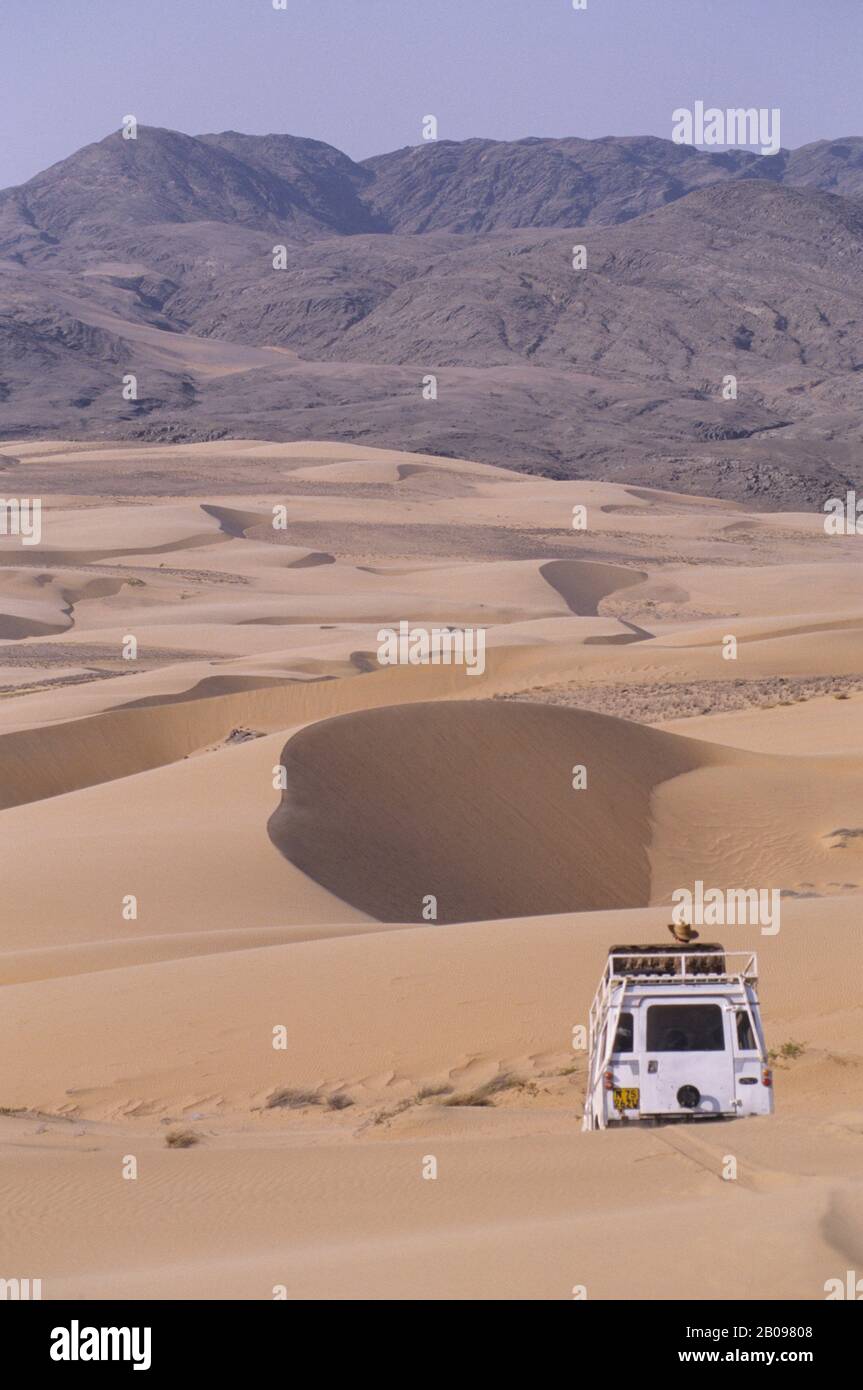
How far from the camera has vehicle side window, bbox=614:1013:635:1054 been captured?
6.88m

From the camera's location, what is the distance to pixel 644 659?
29.0 metres

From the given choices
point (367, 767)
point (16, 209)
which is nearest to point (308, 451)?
point (367, 767)

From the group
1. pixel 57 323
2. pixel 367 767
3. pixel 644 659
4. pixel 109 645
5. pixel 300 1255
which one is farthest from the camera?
pixel 57 323

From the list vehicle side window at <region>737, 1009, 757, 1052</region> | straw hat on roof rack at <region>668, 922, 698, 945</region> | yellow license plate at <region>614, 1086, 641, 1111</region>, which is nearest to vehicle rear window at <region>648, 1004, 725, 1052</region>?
vehicle side window at <region>737, 1009, 757, 1052</region>

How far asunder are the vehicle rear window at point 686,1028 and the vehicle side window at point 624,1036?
0.28 feet

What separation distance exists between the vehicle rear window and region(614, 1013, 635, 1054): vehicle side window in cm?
8

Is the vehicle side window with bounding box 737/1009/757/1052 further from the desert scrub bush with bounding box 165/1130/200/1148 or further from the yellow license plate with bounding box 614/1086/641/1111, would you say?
the desert scrub bush with bounding box 165/1130/200/1148

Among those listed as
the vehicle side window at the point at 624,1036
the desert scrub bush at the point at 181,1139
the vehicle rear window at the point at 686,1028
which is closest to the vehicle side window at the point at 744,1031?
the vehicle rear window at the point at 686,1028

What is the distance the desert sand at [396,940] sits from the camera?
5145mm

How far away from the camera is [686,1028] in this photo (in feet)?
22.8
